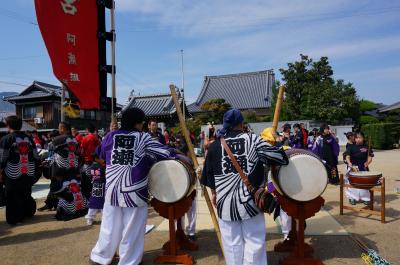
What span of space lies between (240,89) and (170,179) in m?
35.8

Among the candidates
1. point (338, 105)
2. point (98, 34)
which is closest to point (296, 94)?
point (338, 105)

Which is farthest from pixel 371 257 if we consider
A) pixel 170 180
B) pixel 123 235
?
pixel 123 235

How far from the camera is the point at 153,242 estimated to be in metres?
5.04

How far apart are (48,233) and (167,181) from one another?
2.75 meters

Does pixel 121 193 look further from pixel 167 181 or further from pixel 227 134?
pixel 227 134

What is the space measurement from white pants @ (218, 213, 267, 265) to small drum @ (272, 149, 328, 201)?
1.90ft

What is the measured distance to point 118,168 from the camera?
12.9 ft

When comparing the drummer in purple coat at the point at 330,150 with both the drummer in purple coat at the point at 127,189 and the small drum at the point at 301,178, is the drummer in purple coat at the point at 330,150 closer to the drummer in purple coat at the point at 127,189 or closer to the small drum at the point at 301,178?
the small drum at the point at 301,178

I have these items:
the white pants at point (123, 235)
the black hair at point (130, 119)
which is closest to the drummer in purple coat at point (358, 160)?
the white pants at point (123, 235)

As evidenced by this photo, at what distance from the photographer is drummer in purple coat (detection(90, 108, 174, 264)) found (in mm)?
3879

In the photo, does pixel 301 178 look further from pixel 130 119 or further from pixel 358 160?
pixel 358 160

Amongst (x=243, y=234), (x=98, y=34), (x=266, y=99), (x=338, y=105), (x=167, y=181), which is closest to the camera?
(x=243, y=234)

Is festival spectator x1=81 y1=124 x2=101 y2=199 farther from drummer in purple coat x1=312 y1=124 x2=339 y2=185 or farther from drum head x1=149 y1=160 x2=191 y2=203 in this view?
drummer in purple coat x1=312 y1=124 x2=339 y2=185

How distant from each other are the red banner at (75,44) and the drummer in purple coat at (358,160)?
5.11 m
